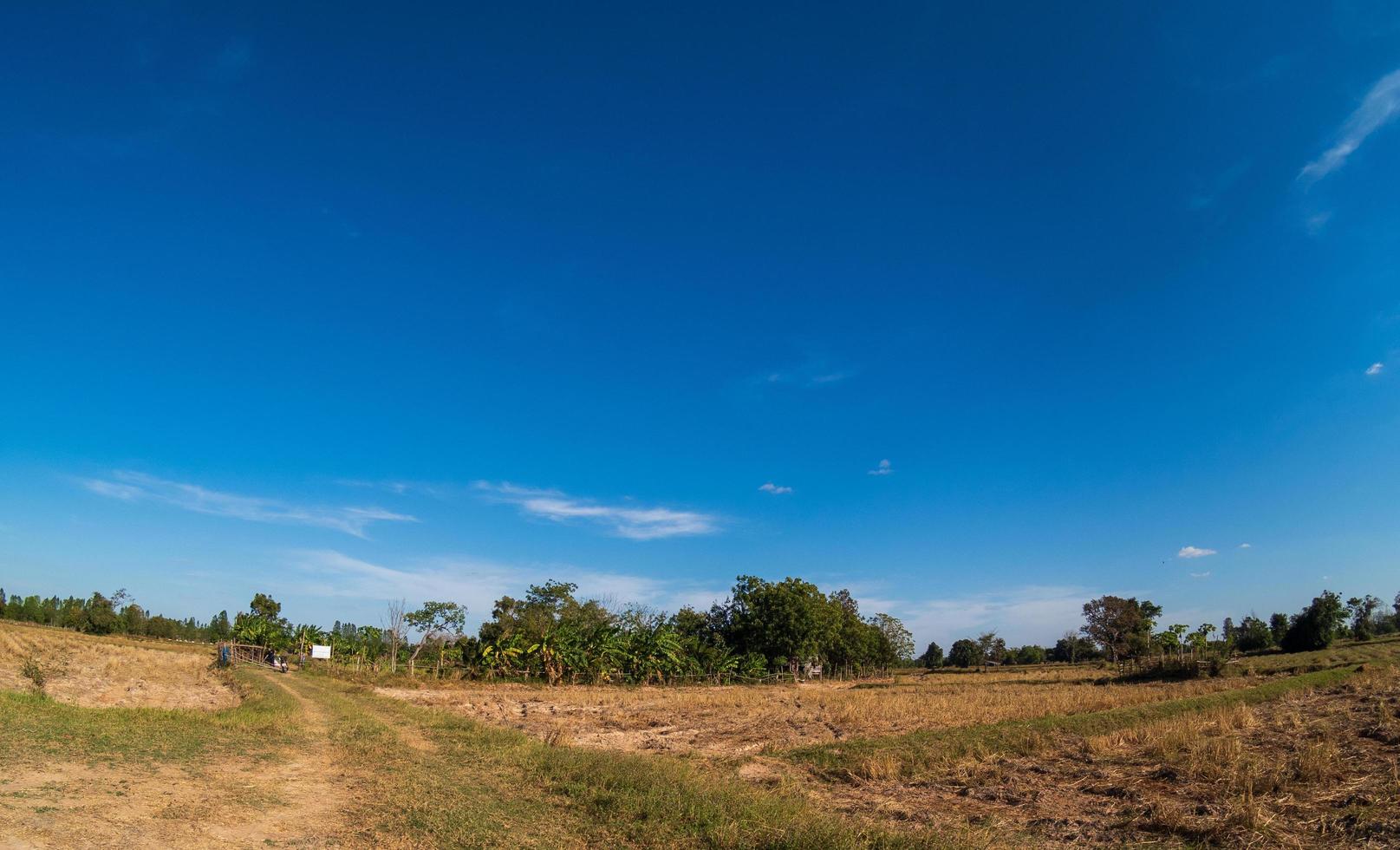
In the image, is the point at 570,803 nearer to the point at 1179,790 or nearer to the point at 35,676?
the point at 1179,790

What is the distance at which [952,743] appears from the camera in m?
15.4

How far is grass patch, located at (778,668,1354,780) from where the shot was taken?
43.4ft

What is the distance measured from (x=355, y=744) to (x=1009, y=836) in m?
13.0

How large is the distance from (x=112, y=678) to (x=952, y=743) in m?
36.3

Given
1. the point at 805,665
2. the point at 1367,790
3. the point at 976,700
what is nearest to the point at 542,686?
the point at 976,700

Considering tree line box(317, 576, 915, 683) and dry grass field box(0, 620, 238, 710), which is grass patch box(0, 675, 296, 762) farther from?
tree line box(317, 576, 915, 683)

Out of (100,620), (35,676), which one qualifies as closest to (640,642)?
(35,676)

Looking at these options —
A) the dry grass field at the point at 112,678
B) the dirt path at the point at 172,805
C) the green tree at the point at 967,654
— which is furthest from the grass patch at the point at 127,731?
the green tree at the point at 967,654

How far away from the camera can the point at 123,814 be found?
7.77m

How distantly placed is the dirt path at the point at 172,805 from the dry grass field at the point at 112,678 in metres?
13.9

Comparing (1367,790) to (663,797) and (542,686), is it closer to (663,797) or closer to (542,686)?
(663,797)

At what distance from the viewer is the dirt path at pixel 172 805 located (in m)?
7.05

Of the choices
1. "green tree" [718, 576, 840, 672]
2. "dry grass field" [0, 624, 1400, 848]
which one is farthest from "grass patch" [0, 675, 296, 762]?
"green tree" [718, 576, 840, 672]

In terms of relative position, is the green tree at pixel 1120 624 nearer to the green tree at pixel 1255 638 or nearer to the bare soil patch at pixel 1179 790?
the green tree at pixel 1255 638
